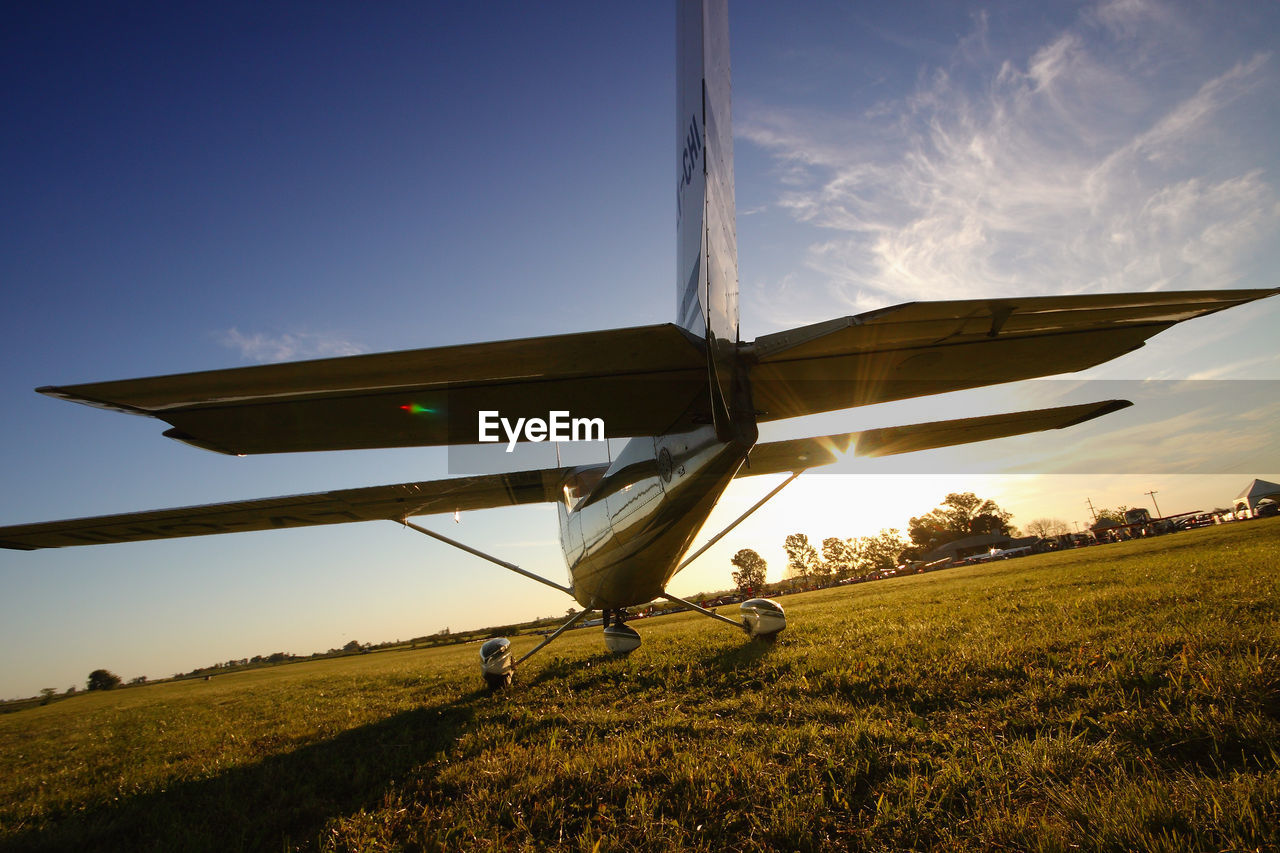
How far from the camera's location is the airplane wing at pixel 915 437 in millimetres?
5672

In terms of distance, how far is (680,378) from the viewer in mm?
2979

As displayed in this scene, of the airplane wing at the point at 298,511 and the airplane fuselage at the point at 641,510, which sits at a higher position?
the airplane wing at the point at 298,511

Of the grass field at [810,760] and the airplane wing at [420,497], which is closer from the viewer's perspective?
the grass field at [810,760]

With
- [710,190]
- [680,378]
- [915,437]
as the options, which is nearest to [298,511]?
[680,378]

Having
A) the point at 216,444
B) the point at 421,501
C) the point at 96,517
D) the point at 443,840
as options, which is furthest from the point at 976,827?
the point at 96,517

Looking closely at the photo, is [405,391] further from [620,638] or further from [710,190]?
[620,638]

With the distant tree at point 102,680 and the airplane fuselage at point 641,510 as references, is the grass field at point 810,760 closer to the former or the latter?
the airplane fuselage at point 641,510

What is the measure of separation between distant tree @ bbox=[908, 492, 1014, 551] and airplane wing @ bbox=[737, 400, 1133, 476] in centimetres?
8832

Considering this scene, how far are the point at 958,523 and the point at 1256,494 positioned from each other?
34599 millimetres

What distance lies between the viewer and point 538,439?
2.90 metres

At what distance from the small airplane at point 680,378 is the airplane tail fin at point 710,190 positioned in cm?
2

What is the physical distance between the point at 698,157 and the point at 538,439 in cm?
262

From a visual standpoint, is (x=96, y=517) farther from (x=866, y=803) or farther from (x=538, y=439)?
(x=866, y=803)
